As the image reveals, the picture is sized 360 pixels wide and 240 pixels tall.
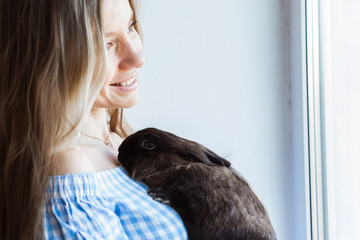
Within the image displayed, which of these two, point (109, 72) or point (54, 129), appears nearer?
point (54, 129)

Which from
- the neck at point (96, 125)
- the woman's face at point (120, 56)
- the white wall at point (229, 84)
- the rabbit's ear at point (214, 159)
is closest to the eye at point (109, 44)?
the woman's face at point (120, 56)

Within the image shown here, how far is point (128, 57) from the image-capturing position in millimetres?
974

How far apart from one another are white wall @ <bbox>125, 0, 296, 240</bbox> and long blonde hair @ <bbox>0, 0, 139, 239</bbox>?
1.87 ft

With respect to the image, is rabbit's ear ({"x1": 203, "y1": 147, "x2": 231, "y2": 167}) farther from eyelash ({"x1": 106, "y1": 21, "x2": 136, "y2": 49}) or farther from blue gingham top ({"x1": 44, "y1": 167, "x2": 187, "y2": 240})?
eyelash ({"x1": 106, "y1": 21, "x2": 136, "y2": 49})

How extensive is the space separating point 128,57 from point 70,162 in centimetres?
26

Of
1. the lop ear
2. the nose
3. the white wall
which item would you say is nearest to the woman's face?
the nose

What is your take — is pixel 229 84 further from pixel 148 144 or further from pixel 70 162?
pixel 70 162

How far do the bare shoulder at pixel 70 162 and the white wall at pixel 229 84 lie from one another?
0.56 m

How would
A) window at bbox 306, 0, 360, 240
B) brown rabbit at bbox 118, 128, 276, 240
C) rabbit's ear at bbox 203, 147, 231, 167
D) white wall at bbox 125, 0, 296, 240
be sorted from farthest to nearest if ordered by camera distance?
white wall at bbox 125, 0, 296, 240, window at bbox 306, 0, 360, 240, rabbit's ear at bbox 203, 147, 231, 167, brown rabbit at bbox 118, 128, 276, 240

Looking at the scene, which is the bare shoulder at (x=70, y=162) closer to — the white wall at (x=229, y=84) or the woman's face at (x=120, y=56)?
the woman's face at (x=120, y=56)

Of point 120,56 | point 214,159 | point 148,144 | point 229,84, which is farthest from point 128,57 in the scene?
point 229,84

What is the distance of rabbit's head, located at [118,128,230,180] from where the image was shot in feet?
3.21

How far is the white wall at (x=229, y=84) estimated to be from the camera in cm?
145

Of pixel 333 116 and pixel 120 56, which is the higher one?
pixel 120 56
